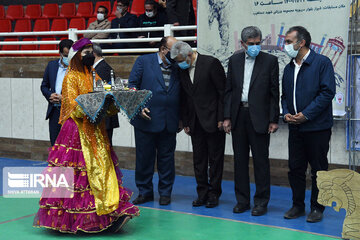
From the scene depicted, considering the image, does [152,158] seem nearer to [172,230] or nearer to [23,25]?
[172,230]

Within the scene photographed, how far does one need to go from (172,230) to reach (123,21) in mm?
4476

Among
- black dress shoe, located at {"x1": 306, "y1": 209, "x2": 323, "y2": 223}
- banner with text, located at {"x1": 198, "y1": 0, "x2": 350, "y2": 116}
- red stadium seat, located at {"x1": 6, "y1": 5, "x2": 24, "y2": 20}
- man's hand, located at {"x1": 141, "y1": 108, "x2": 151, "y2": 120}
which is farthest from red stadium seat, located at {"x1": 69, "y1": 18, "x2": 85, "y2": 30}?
black dress shoe, located at {"x1": 306, "y1": 209, "x2": 323, "y2": 223}

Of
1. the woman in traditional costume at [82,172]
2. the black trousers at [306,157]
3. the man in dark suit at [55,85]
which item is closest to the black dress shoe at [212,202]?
the black trousers at [306,157]

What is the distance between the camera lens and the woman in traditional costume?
4.71 metres

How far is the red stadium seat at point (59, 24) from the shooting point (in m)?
11.0

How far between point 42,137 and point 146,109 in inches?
147

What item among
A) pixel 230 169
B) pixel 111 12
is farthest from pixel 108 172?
pixel 111 12

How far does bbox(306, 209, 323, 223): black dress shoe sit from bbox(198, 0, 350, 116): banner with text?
4.73 ft

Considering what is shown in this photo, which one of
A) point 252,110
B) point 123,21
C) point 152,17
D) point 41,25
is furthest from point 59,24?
point 252,110

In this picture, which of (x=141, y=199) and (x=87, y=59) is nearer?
(x=87, y=59)

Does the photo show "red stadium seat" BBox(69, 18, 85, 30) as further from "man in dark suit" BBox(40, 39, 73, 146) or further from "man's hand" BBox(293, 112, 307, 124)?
"man's hand" BBox(293, 112, 307, 124)

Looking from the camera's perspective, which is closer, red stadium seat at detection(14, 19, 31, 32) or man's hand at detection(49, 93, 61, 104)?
man's hand at detection(49, 93, 61, 104)

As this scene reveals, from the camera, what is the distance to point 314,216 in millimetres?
5297

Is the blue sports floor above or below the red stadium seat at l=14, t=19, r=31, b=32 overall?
below
